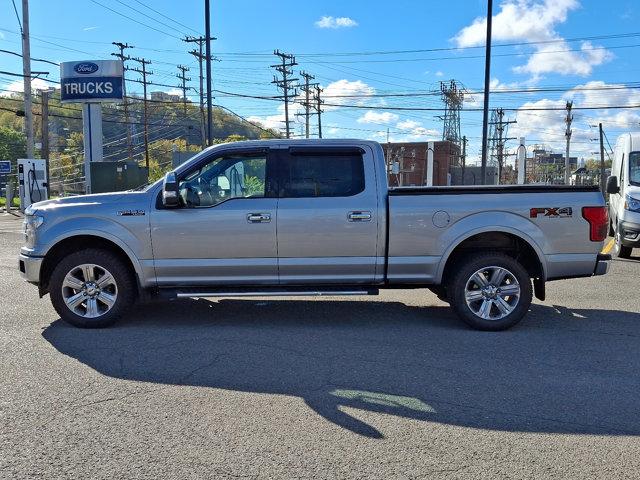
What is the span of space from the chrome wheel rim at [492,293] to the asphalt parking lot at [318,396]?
26cm

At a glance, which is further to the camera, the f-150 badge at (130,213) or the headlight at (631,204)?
the headlight at (631,204)

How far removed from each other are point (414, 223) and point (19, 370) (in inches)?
156

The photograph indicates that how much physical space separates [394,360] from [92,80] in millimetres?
28706

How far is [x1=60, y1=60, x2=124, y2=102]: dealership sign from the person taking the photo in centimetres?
2927

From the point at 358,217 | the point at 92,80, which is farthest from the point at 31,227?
the point at 92,80

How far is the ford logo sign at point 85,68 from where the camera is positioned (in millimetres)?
29359

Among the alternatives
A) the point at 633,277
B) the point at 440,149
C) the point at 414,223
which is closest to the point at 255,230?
the point at 414,223

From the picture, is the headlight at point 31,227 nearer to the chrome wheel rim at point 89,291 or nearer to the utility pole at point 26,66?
the chrome wheel rim at point 89,291

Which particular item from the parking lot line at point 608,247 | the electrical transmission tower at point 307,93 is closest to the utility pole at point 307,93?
the electrical transmission tower at point 307,93

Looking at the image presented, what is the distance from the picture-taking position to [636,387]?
4.51m

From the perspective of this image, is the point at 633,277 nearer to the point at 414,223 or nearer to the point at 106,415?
the point at 414,223

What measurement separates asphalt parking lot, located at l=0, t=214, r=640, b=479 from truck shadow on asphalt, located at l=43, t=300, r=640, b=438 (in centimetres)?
2

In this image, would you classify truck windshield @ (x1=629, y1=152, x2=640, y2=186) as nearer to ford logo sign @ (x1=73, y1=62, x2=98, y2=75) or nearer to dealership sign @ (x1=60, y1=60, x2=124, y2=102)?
dealership sign @ (x1=60, y1=60, x2=124, y2=102)

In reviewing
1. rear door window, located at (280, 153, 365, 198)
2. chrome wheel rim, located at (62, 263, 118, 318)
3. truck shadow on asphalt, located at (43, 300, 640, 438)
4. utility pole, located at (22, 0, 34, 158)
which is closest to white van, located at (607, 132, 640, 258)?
truck shadow on asphalt, located at (43, 300, 640, 438)
